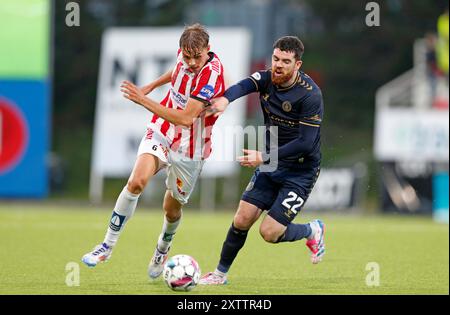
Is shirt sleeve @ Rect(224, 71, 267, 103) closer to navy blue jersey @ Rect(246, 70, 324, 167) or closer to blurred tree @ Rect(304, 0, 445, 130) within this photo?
navy blue jersey @ Rect(246, 70, 324, 167)

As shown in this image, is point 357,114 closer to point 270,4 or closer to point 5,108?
point 270,4

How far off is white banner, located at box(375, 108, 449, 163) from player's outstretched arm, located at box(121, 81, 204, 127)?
1125 cm

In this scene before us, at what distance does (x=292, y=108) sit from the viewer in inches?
302

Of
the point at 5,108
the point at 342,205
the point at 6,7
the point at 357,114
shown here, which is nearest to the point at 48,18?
the point at 6,7

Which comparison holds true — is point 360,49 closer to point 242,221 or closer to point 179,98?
point 179,98

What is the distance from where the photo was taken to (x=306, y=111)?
25.0ft

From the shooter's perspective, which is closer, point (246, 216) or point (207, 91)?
point (207, 91)

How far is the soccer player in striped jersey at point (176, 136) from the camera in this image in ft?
24.5

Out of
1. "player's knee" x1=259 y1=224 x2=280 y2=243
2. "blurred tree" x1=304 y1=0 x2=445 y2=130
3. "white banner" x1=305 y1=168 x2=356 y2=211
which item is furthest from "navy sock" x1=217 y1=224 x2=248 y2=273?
"blurred tree" x1=304 y1=0 x2=445 y2=130

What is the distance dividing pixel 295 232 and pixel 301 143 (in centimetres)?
90

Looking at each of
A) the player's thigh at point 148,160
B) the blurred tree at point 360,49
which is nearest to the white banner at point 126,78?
the blurred tree at point 360,49

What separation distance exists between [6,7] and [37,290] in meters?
12.0

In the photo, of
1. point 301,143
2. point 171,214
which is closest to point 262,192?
point 301,143

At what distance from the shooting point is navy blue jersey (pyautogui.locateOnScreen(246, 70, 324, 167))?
7.62 m
